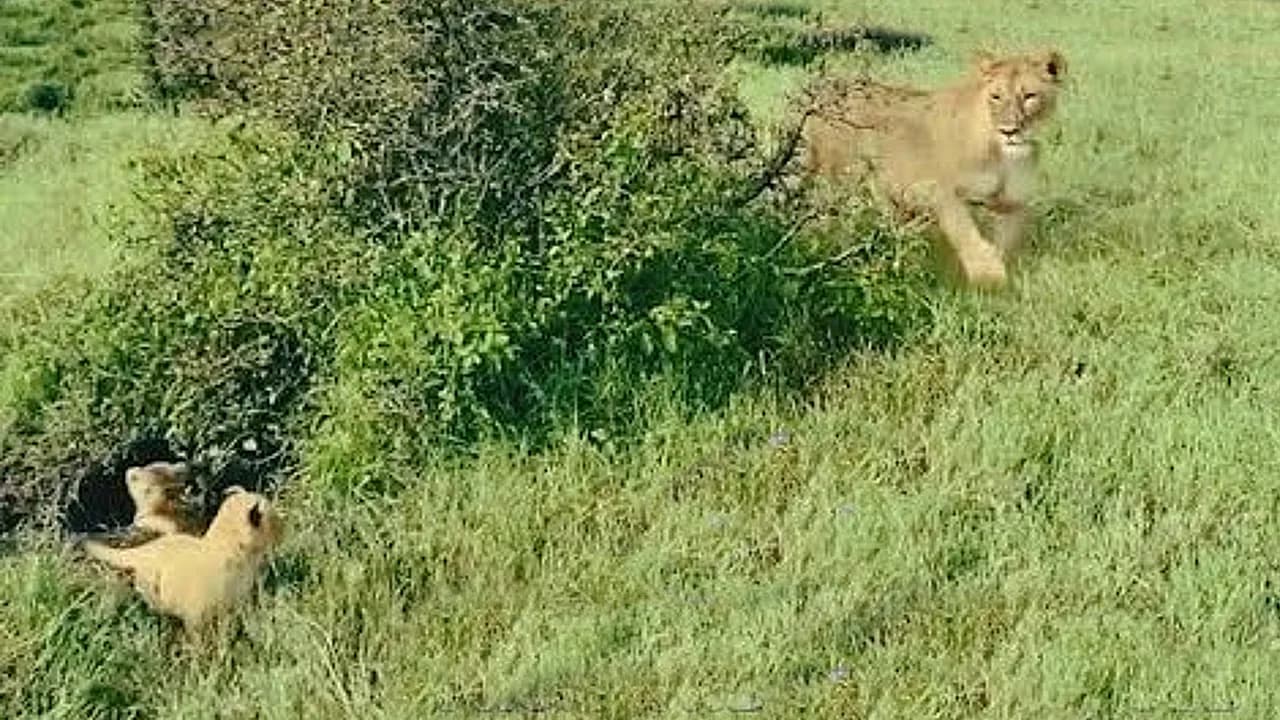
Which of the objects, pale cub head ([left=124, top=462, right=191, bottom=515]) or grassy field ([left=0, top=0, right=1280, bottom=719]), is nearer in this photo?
grassy field ([left=0, top=0, right=1280, bottom=719])

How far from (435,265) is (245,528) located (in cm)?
110

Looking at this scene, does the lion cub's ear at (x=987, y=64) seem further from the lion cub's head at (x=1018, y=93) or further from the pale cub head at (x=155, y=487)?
the pale cub head at (x=155, y=487)

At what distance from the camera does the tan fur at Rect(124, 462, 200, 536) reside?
14.6 ft

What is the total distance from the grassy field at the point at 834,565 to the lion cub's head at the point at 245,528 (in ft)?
0.26

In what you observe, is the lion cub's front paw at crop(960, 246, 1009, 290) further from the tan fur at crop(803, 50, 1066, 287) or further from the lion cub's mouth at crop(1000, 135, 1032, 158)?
the lion cub's mouth at crop(1000, 135, 1032, 158)

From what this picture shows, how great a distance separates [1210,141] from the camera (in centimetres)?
905

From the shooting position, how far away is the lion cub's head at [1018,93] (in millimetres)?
6469

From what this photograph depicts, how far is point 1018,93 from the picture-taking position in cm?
647

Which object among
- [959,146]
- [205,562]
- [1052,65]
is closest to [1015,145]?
[959,146]

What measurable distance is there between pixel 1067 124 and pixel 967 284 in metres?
3.54

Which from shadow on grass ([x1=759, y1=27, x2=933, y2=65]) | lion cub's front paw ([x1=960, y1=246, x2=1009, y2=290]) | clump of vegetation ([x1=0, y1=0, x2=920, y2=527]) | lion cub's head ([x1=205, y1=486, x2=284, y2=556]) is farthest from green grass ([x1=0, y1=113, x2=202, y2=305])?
shadow on grass ([x1=759, y1=27, x2=933, y2=65])

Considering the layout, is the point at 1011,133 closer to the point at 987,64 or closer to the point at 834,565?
the point at 987,64

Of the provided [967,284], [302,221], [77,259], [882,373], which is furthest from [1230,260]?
[77,259]

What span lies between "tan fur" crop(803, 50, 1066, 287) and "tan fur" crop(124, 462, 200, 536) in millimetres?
2606
